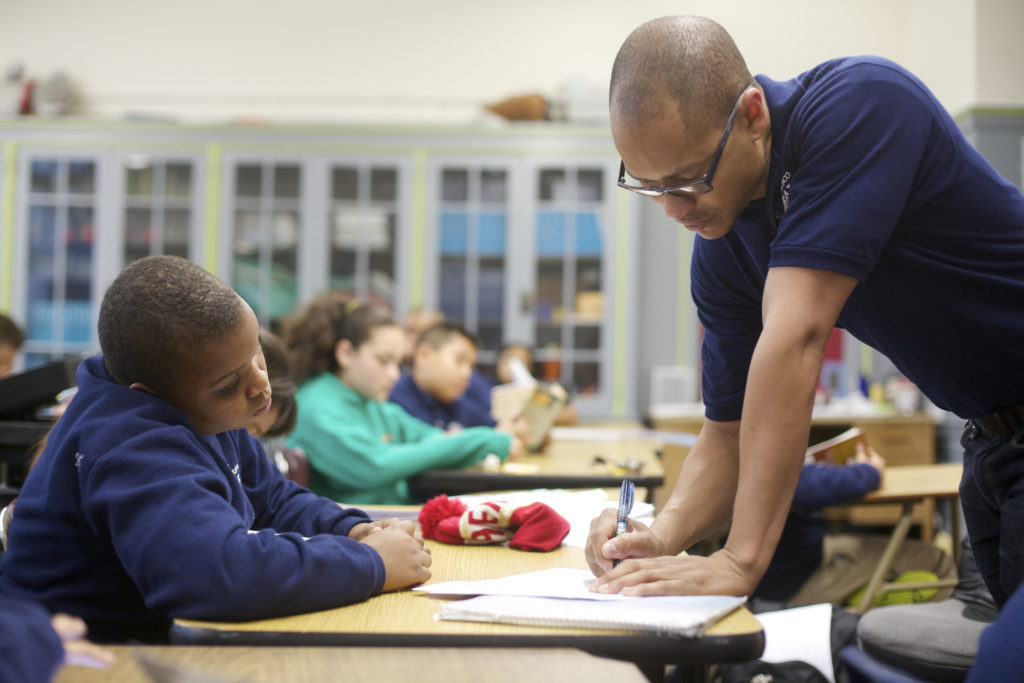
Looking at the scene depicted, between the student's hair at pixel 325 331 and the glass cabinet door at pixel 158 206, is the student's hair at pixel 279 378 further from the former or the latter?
the glass cabinet door at pixel 158 206

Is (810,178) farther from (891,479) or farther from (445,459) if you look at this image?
(891,479)

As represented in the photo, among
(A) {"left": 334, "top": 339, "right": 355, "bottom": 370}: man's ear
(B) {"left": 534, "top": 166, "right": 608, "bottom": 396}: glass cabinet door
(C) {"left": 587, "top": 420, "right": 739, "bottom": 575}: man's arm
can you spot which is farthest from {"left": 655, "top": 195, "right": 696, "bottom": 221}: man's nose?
(B) {"left": 534, "top": 166, "right": 608, "bottom": 396}: glass cabinet door

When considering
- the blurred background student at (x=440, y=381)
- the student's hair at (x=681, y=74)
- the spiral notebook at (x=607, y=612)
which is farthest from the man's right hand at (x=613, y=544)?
the blurred background student at (x=440, y=381)

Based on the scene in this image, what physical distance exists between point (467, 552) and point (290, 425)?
2.99 ft

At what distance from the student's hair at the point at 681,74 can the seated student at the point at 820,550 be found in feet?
5.58

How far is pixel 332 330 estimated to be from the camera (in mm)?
2752

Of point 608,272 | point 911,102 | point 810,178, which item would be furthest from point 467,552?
point 608,272

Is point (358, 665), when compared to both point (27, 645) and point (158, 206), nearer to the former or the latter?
point (27, 645)

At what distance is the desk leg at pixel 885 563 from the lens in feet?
8.59

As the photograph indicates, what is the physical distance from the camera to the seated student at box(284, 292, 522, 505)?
2.47m

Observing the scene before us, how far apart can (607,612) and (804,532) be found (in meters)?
1.91

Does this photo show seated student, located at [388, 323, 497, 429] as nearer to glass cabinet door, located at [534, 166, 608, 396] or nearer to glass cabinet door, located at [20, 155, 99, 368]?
glass cabinet door, located at [534, 166, 608, 396]

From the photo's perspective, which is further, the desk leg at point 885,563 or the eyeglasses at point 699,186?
the desk leg at point 885,563

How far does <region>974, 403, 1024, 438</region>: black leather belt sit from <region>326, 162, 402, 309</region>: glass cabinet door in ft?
15.5
